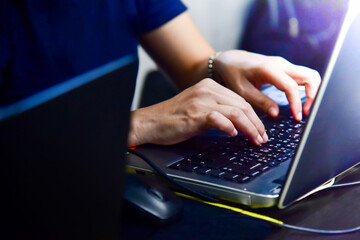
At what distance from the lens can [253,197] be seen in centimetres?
59

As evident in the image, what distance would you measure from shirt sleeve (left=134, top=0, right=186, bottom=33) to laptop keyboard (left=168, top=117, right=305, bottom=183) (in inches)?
21.2

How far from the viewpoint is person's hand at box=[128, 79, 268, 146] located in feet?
2.48

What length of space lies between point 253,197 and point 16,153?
1.20 feet

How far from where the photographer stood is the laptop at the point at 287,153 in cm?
49

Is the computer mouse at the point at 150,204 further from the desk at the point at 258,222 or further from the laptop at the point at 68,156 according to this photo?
the laptop at the point at 68,156

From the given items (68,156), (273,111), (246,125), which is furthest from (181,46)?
(68,156)

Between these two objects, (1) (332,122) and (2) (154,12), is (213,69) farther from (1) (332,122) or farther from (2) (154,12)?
(1) (332,122)

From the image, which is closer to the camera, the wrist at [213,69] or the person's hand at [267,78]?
the person's hand at [267,78]

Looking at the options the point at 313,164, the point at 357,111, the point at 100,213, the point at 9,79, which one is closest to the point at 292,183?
the point at 313,164

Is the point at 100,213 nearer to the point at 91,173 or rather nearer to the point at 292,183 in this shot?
the point at 91,173

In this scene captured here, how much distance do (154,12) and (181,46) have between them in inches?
4.6

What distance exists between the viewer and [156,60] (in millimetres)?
1356

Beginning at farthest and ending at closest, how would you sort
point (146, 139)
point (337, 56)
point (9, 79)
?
point (9, 79), point (146, 139), point (337, 56)

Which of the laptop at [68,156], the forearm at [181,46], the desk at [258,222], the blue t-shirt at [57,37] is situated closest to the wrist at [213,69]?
the forearm at [181,46]
